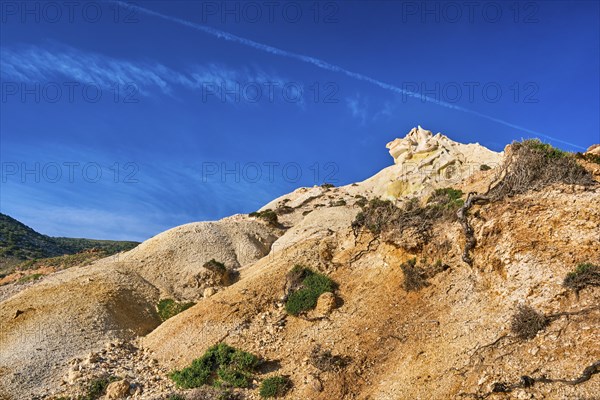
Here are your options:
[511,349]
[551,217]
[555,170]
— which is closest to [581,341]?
[511,349]

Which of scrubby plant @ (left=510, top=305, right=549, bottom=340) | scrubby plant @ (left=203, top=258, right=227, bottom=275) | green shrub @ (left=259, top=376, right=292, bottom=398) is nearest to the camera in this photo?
scrubby plant @ (left=510, top=305, right=549, bottom=340)

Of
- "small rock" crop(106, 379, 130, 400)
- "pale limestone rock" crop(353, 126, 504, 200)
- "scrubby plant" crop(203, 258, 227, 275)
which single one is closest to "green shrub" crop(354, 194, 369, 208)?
"pale limestone rock" crop(353, 126, 504, 200)

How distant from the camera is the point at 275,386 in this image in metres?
12.7

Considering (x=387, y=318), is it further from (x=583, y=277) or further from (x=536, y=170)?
(x=536, y=170)

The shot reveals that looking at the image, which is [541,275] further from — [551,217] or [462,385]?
[462,385]

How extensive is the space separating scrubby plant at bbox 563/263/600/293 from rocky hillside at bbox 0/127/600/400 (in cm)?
4

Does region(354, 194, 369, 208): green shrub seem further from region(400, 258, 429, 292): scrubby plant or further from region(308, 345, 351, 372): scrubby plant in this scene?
region(308, 345, 351, 372): scrubby plant

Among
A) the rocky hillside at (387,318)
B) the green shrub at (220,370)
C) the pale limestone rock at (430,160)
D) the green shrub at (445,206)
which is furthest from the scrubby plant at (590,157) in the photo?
the pale limestone rock at (430,160)

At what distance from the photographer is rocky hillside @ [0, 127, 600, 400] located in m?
10.2

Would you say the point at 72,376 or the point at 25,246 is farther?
the point at 25,246

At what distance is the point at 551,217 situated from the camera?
39.5 ft

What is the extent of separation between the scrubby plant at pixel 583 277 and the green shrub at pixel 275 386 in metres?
8.39

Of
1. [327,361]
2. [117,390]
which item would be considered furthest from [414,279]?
[117,390]

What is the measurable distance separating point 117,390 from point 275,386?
5326 mm
